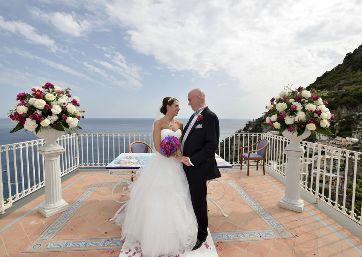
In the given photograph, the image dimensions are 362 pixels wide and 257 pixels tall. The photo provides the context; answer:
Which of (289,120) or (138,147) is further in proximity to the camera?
(138,147)

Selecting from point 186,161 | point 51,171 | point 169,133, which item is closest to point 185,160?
point 186,161

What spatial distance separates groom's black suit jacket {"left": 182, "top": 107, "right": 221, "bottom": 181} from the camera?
109 inches

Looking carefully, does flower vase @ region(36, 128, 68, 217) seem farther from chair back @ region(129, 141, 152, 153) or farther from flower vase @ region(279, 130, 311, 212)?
flower vase @ region(279, 130, 311, 212)

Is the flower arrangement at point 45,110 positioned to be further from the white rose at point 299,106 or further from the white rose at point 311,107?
the white rose at point 311,107

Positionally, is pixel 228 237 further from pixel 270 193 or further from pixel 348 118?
pixel 348 118

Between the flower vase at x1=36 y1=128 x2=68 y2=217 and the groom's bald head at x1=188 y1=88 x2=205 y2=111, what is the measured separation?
2563mm

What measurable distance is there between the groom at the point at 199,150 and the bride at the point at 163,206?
107 millimetres

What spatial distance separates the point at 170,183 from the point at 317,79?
5418cm

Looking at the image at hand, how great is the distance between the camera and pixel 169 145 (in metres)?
2.83

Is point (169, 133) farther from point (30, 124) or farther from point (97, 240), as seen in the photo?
point (30, 124)

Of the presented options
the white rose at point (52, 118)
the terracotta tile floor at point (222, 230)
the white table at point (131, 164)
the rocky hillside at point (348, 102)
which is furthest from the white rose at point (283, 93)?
the rocky hillside at point (348, 102)

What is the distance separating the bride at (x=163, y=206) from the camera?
2709mm

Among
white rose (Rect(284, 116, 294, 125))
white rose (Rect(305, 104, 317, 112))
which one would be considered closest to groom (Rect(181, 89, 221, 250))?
white rose (Rect(284, 116, 294, 125))

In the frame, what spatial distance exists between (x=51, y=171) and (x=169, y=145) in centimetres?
261
